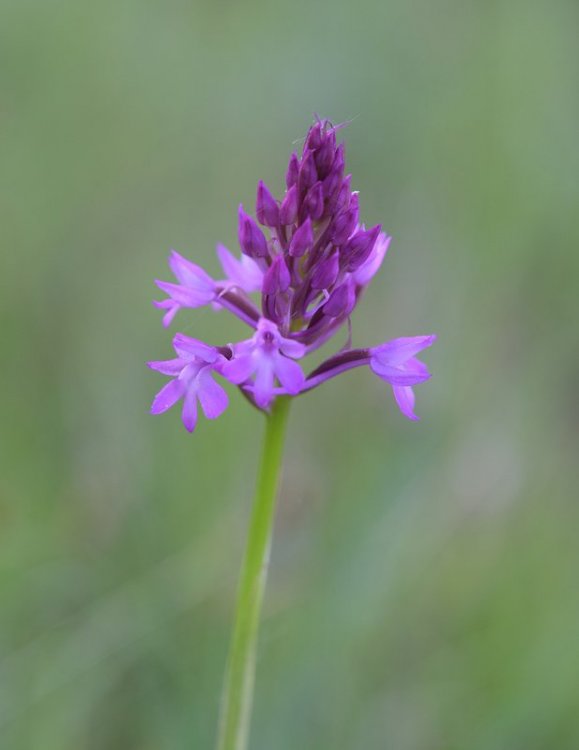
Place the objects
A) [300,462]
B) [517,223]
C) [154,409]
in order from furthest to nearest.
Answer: [517,223]
[300,462]
[154,409]

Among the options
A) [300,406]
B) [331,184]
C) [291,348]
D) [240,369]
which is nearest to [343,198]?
[331,184]

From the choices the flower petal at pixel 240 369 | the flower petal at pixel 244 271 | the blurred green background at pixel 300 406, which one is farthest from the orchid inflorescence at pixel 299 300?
the blurred green background at pixel 300 406

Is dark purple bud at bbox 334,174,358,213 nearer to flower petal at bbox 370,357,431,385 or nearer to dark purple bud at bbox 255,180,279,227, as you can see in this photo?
dark purple bud at bbox 255,180,279,227

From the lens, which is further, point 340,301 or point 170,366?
point 170,366

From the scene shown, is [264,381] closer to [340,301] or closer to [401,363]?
[340,301]

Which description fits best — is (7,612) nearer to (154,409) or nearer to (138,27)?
(154,409)

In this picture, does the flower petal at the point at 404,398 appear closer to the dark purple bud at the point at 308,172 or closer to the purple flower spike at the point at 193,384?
the purple flower spike at the point at 193,384

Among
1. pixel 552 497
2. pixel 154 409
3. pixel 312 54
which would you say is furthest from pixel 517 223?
pixel 154 409
